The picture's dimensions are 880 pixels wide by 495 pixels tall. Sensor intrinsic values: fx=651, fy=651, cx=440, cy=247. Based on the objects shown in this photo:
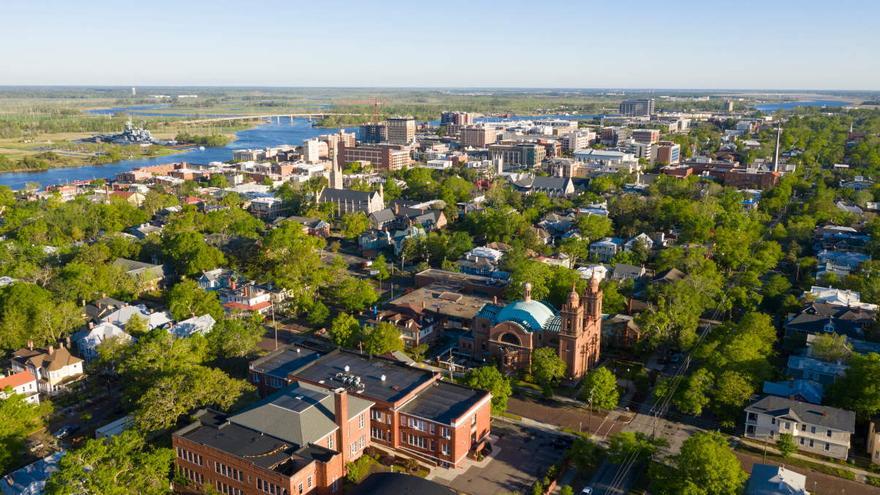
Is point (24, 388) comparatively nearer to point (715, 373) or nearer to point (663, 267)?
point (715, 373)

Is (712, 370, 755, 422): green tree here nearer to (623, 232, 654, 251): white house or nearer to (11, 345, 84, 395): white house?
(623, 232, 654, 251): white house

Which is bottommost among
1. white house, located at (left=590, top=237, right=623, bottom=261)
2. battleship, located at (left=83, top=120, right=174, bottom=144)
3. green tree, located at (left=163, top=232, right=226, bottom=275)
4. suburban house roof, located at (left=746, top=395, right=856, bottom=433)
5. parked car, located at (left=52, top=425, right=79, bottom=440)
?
parked car, located at (left=52, top=425, right=79, bottom=440)

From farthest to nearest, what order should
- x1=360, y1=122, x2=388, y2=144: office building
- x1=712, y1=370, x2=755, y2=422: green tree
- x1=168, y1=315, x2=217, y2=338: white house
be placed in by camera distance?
x1=360, y1=122, x2=388, y2=144: office building → x1=168, y1=315, x2=217, y2=338: white house → x1=712, y1=370, x2=755, y2=422: green tree

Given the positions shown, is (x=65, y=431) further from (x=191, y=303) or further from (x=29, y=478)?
(x=191, y=303)

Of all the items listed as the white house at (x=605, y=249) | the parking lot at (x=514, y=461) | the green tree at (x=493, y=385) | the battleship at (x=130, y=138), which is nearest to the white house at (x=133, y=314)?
the green tree at (x=493, y=385)

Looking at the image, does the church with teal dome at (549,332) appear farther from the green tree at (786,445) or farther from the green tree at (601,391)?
the green tree at (786,445)

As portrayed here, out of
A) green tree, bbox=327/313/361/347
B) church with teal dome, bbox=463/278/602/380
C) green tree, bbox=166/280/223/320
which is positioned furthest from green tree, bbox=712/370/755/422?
green tree, bbox=166/280/223/320

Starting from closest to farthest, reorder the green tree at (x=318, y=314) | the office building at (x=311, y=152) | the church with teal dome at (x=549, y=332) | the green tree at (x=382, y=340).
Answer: the church with teal dome at (x=549, y=332) < the green tree at (x=382, y=340) < the green tree at (x=318, y=314) < the office building at (x=311, y=152)
